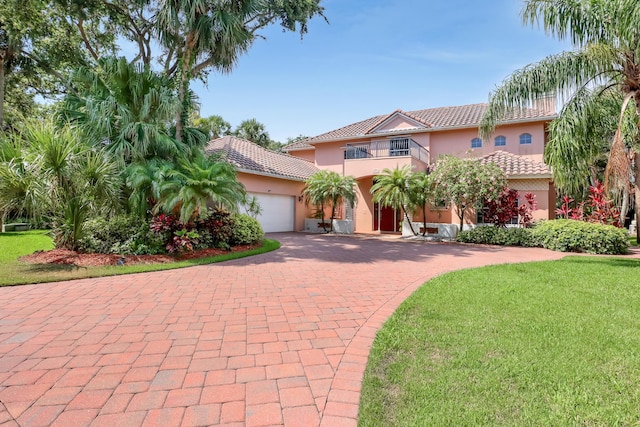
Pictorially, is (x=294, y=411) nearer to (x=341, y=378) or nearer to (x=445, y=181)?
(x=341, y=378)

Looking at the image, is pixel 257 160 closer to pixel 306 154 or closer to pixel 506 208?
pixel 306 154

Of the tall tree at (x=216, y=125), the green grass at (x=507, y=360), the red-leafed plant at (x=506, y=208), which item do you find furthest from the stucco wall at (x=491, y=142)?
the tall tree at (x=216, y=125)

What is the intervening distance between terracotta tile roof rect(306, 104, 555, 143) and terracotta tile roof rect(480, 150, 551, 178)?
2.17m

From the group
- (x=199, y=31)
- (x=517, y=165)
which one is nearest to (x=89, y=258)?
(x=199, y=31)

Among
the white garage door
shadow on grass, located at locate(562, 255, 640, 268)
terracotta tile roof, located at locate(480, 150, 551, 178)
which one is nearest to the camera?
shadow on grass, located at locate(562, 255, 640, 268)

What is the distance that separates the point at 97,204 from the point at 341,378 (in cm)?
949

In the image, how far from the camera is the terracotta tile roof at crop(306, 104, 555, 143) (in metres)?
19.3

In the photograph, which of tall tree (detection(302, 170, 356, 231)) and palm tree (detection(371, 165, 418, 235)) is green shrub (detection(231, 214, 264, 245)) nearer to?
tall tree (detection(302, 170, 356, 231))

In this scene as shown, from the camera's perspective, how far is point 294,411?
8.84ft

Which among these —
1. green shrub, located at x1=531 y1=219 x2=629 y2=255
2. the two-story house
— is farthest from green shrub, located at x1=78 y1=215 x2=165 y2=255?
green shrub, located at x1=531 y1=219 x2=629 y2=255

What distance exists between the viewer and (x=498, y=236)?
15.1 meters

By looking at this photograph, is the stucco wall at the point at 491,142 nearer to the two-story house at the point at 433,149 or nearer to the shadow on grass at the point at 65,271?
the two-story house at the point at 433,149

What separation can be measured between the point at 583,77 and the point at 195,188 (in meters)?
12.8

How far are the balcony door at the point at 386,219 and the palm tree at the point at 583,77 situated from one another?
38.0 ft
